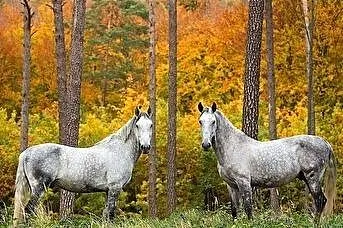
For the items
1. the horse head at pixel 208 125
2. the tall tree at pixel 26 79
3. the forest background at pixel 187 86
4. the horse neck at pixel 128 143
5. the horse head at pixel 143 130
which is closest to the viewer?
the horse head at pixel 208 125

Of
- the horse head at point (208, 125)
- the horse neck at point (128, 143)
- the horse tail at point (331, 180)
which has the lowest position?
the horse tail at point (331, 180)

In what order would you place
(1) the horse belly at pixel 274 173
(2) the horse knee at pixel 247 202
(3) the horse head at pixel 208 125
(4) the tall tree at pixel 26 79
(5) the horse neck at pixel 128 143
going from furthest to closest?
(4) the tall tree at pixel 26 79, (5) the horse neck at pixel 128 143, (1) the horse belly at pixel 274 173, (2) the horse knee at pixel 247 202, (3) the horse head at pixel 208 125

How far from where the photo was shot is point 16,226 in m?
9.31

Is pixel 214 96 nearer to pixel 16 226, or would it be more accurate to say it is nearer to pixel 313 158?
pixel 313 158

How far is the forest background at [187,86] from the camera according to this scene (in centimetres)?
2227

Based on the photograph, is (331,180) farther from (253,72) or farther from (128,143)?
(128,143)

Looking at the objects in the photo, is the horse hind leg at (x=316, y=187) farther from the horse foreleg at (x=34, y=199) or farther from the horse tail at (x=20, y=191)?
the horse tail at (x=20, y=191)

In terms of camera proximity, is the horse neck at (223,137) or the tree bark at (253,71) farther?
the tree bark at (253,71)

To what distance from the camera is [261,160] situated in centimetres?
1012

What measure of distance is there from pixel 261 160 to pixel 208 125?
114 cm

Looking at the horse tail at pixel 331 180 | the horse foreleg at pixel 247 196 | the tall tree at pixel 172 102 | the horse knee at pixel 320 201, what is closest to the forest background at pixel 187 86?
the tall tree at pixel 172 102

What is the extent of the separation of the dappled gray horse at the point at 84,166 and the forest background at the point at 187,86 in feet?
27.0

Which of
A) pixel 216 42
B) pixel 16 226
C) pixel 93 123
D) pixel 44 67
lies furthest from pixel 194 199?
pixel 16 226

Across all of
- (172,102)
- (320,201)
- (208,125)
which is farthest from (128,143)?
(172,102)
